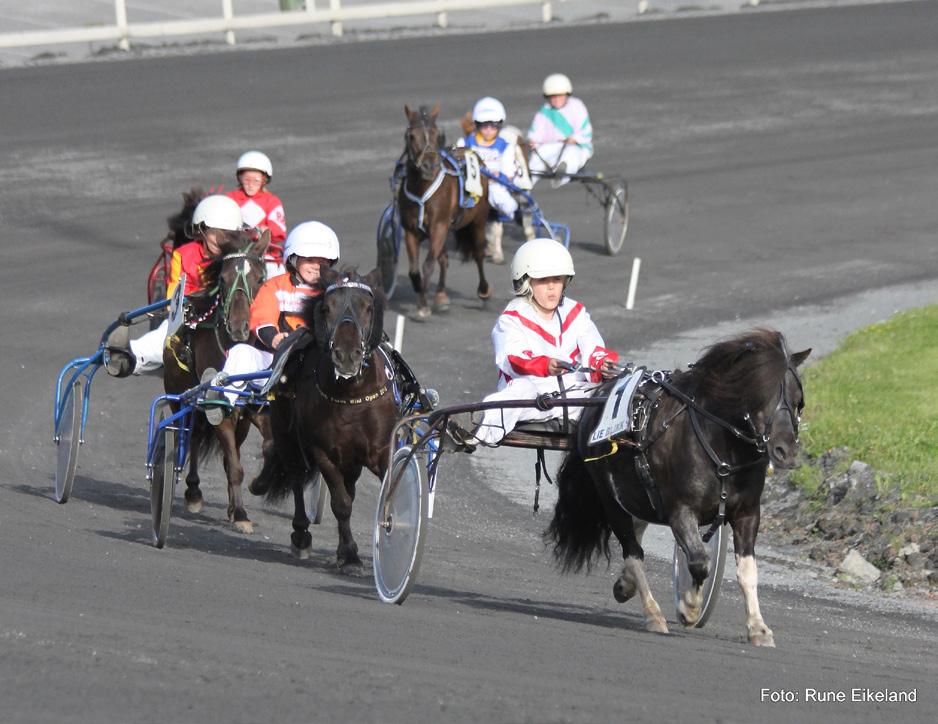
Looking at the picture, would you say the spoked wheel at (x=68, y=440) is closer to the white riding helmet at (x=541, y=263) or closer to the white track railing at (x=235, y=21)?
the white riding helmet at (x=541, y=263)

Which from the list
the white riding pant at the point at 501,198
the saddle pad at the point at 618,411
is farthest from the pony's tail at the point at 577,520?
the white riding pant at the point at 501,198

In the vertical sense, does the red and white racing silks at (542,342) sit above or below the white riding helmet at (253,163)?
below

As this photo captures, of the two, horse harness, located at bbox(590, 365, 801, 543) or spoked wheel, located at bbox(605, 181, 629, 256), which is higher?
horse harness, located at bbox(590, 365, 801, 543)

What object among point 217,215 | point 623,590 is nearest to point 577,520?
point 623,590

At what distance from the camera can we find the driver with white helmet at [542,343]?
8562 mm

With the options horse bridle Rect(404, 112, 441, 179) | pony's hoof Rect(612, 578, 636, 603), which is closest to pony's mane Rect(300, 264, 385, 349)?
pony's hoof Rect(612, 578, 636, 603)

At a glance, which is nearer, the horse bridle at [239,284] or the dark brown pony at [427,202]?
the horse bridle at [239,284]

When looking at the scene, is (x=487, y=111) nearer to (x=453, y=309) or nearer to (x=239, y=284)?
(x=453, y=309)

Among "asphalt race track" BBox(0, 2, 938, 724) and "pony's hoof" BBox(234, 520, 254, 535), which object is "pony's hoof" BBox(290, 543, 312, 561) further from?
"pony's hoof" BBox(234, 520, 254, 535)

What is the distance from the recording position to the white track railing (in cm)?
2502

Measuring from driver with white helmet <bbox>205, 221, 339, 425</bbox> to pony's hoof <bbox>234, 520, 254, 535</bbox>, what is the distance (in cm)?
80

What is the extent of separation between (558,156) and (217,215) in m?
9.56

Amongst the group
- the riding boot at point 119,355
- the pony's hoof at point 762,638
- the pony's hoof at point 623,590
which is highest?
the riding boot at point 119,355

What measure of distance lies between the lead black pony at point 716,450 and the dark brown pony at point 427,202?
9153 millimetres
